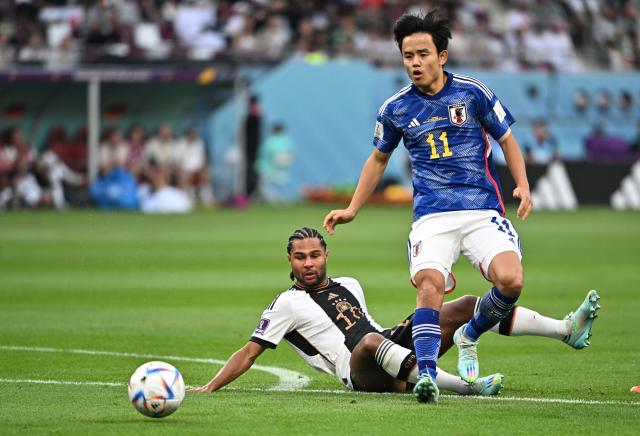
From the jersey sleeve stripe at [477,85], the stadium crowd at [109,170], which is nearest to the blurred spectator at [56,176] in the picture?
the stadium crowd at [109,170]

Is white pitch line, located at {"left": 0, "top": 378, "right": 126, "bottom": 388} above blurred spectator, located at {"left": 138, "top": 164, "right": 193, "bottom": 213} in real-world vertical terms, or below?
above

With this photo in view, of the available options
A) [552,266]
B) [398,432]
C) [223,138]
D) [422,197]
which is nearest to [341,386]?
[422,197]

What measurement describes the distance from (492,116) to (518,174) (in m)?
0.43

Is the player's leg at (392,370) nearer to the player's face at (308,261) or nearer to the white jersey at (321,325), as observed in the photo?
the white jersey at (321,325)

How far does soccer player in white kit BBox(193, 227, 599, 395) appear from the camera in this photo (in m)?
8.65

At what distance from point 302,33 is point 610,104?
30.0ft

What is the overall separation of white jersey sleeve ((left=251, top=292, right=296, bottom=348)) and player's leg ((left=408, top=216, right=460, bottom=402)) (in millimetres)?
927

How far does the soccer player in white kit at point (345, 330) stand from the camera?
8645 mm

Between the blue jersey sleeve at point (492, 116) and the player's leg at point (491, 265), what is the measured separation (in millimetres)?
541

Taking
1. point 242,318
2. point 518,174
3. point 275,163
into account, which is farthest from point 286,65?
point 518,174

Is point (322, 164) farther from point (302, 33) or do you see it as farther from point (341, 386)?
point (341, 386)

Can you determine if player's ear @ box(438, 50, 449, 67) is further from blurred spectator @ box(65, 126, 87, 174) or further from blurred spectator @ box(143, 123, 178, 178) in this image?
blurred spectator @ box(65, 126, 87, 174)

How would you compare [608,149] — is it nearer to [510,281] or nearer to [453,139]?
[453,139]

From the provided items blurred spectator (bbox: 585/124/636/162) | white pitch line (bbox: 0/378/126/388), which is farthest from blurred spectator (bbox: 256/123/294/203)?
white pitch line (bbox: 0/378/126/388)
